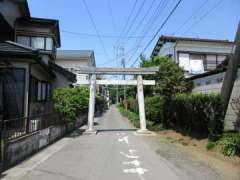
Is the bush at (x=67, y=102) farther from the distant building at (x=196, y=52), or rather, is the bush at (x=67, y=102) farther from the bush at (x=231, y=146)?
the distant building at (x=196, y=52)

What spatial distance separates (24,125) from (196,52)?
24746 millimetres

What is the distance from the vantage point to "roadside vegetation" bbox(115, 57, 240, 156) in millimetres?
10208

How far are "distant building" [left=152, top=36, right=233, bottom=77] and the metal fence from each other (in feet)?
64.3

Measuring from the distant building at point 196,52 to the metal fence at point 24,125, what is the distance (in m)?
19.6

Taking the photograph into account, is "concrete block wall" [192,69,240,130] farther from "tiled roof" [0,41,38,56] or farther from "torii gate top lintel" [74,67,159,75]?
"tiled roof" [0,41,38,56]

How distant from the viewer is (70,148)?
11.4m

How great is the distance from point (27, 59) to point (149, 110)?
38.4 feet

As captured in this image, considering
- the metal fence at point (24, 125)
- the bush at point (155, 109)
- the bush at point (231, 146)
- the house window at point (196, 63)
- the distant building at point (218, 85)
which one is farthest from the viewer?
the house window at point (196, 63)

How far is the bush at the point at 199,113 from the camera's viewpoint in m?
11.0

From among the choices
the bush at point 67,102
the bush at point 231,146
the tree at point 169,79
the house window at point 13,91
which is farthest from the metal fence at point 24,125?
the tree at point 169,79

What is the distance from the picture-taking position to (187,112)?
46.9ft

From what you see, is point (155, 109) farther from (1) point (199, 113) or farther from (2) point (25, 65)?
(2) point (25, 65)

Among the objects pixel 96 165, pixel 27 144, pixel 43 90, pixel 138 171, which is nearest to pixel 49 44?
pixel 43 90

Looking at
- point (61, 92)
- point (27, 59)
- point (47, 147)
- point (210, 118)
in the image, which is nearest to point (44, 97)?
point (61, 92)
